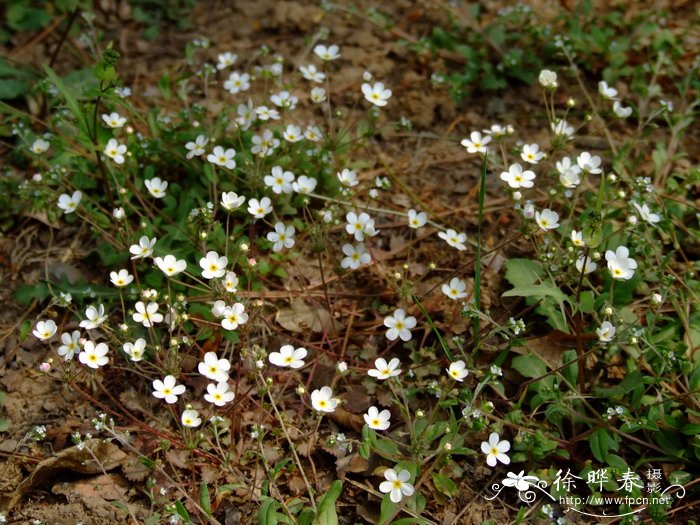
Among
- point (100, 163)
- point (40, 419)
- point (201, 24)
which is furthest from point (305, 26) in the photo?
point (40, 419)

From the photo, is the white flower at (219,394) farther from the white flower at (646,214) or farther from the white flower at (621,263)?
the white flower at (646,214)

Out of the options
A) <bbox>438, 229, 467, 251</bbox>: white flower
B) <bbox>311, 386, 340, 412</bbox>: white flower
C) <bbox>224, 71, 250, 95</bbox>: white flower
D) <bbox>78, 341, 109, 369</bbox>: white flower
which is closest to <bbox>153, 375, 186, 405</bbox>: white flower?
<bbox>78, 341, 109, 369</bbox>: white flower

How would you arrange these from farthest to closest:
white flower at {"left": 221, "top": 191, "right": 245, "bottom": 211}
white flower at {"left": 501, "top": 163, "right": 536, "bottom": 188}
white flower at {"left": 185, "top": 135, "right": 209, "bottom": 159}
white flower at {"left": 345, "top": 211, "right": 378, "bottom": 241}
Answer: white flower at {"left": 185, "top": 135, "right": 209, "bottom": 159}, white flower at {"left": 345, "top": 211, "right": 378, "bottom": 241}, white flower at {"left": 501, "top": 163, "right": 536, "bottom": 188}, white flower at {"left": 221, "top": 191, "right": 245, "bottom": 211}

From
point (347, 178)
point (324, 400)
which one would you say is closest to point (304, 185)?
point (347, 178)

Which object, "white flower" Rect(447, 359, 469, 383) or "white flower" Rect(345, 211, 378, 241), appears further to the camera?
"white flower" Rect(345, 211, 378, 241)

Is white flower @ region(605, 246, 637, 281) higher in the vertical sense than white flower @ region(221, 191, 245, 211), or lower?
lower

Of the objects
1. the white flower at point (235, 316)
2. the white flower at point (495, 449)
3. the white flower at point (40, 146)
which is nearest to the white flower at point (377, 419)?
the white flower at point (495, 449)

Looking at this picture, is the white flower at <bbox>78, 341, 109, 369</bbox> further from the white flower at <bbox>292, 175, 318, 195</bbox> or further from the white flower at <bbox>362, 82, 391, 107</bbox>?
the white flower at <bbox>362, 82, 391, 107</bbox>
